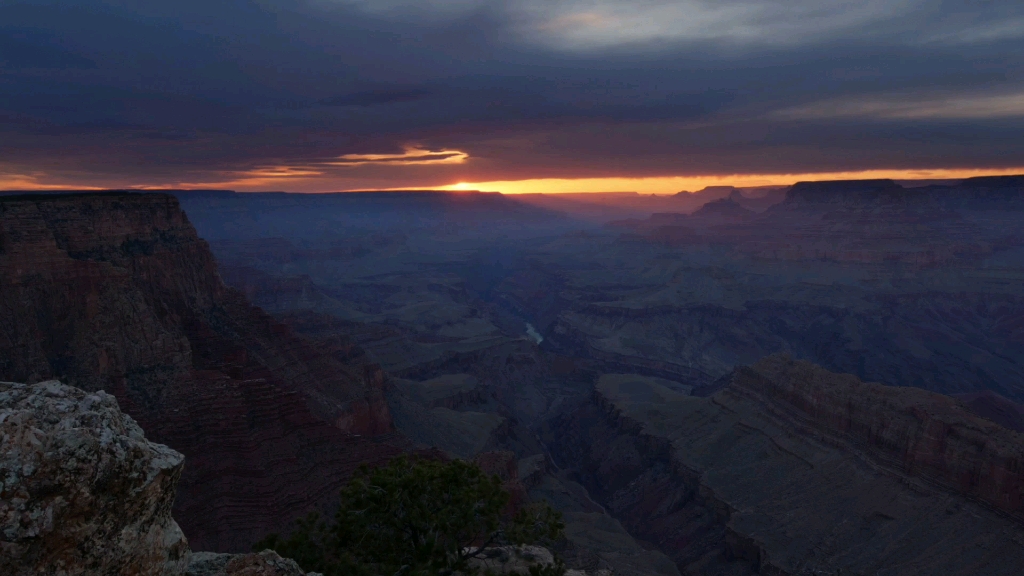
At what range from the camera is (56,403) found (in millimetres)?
8664

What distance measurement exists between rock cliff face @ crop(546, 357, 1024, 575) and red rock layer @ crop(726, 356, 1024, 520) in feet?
0.33

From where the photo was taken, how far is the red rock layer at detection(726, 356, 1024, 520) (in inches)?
1672

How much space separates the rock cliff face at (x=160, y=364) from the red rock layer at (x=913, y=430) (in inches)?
1548

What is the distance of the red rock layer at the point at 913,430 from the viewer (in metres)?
42.5

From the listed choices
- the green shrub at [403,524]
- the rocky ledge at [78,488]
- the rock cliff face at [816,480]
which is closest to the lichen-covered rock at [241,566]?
the rocky ledge at [78,488]

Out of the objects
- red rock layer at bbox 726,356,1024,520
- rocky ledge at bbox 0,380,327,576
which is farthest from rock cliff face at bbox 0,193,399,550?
red rock layer at bbox 726,356,1024,520

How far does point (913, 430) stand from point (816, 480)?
28.3 feet

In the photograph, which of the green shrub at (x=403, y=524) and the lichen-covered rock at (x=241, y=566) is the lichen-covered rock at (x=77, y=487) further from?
Result: the green shrub at (x=403, y=524)

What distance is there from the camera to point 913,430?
48312 mm

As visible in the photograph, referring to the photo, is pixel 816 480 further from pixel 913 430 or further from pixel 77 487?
pixel 77 487

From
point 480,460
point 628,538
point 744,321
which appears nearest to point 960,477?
point 628,538

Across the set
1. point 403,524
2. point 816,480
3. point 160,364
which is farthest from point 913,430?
point 160,364

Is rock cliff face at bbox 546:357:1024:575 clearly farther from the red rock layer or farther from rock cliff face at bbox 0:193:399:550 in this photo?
rock cliff face at bbox 0:193:399:550

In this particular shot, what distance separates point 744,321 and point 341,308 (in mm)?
99053
